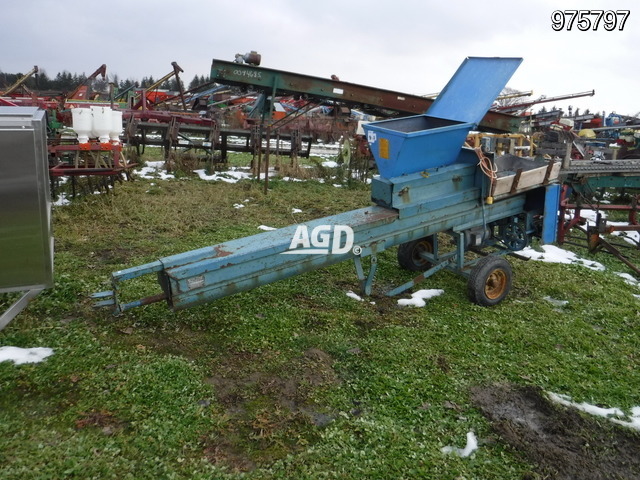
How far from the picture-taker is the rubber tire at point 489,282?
5.39 metres

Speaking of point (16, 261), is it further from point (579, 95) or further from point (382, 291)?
point (579, 95)

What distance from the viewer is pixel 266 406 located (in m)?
3.43

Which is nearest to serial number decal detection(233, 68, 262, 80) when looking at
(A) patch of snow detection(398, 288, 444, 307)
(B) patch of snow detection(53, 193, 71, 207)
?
(B) patch of snow detection(53, 193, 71, 207)

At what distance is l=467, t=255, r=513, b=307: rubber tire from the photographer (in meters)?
5.39

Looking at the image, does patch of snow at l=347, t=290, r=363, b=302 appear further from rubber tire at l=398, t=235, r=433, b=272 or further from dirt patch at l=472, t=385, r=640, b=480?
dirt patch at l=472, t=385, r=640, b=480

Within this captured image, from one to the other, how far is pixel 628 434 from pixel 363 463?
2010mm

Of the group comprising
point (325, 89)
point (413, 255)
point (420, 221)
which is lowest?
point (413, 255)

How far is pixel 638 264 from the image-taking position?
25.7 ft

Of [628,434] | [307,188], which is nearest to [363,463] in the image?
[628,434]

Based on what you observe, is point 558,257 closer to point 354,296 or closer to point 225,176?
point 354,296

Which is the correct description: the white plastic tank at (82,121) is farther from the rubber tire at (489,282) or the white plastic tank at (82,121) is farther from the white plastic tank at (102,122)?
the rubber tire at (489,282)

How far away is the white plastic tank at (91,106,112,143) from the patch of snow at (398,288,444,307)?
20.5 feet

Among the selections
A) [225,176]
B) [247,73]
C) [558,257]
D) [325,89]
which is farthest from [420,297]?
[225,176]

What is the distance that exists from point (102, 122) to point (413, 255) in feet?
19.6
